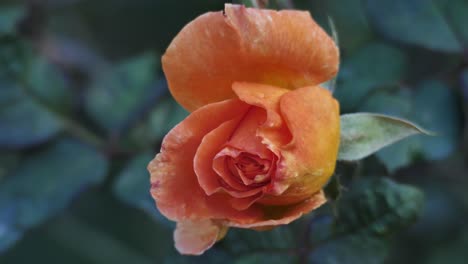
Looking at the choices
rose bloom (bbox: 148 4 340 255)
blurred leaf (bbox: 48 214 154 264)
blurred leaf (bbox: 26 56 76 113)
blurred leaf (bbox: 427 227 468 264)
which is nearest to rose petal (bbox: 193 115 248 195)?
rose bloom (bbox: 148 4 340 255)

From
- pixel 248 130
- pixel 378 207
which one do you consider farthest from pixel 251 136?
pixel 378 207

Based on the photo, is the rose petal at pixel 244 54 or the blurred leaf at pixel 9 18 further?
the blurred leaf at pixel 9 18

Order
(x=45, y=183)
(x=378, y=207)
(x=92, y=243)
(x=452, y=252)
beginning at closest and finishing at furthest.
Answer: (x=378, y=207) → (x=45, y=183) → (x=452, y=252) → (x=92, y=243)

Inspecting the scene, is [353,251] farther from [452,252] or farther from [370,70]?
[452,252]

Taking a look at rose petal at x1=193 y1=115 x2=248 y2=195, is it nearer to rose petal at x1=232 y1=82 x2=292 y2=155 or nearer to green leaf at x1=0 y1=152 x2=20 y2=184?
rose petal at x1=232 y1=82 x2=292 y2=155

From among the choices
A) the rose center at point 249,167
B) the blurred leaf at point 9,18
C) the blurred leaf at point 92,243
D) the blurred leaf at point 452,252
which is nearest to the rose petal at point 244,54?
the rose center at point 249,167

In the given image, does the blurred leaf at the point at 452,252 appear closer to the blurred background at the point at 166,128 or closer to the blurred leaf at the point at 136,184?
the blurred background at the point at 166,128

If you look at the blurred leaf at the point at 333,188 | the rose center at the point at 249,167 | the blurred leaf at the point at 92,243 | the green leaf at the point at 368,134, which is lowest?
the blurred leaf at the point at 92,243
